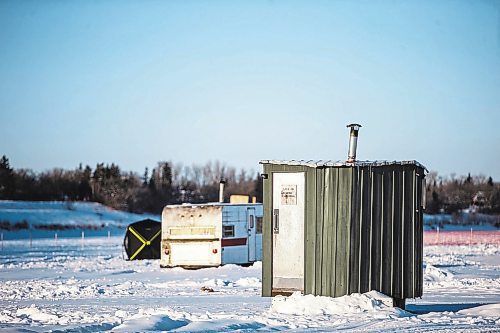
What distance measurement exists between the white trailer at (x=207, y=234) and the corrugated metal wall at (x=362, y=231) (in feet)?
39.6

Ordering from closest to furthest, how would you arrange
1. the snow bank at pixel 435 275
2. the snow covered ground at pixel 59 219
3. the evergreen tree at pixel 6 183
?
the snow bank at pixel 435 275 < the snow covered ground at pixel 59 219 < the evergreen tree at pixel 6 183

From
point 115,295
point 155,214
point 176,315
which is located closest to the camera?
point 176,315

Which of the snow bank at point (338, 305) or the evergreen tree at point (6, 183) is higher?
the evergreen tree at point (6, 183)

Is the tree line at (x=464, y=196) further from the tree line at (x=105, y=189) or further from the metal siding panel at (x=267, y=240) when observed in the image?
the metal siding panel at (x=267, y=240)

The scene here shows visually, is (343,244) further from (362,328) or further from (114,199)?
(114,199)

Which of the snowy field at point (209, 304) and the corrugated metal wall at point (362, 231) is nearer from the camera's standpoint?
the snowy field at point (209, 304)

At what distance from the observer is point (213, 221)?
26469mm

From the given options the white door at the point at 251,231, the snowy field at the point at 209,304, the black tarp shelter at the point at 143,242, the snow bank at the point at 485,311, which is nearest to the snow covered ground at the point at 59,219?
the black tarp shelter at the point at 143,242

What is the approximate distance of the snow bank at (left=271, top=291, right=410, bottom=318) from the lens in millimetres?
13586

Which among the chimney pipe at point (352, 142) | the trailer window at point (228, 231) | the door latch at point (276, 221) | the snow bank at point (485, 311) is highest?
the chimney pipe at point (352, 142)

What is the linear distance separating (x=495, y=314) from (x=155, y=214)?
81369 mm

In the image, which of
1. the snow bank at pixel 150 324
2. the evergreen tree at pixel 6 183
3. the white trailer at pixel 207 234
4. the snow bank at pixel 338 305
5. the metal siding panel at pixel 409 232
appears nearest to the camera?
the snow bank at pixel 150 324

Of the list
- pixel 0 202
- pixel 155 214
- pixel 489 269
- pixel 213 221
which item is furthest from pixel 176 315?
pixel 155 214

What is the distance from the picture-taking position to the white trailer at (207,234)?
26.4 m
